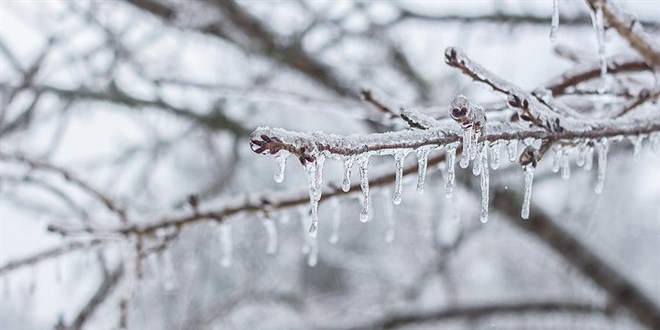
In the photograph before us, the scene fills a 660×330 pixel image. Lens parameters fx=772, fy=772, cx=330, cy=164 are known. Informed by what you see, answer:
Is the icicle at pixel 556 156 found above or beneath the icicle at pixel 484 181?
above

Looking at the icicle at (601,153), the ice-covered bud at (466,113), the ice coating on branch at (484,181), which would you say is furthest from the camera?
the icicle at (601,153)

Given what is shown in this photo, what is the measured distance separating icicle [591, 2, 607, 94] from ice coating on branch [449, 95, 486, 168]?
263mm

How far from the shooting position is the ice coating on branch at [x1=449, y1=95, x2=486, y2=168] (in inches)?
25.5

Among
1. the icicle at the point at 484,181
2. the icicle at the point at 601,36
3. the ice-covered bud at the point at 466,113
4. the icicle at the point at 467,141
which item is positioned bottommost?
the icicle at the point at 484,181

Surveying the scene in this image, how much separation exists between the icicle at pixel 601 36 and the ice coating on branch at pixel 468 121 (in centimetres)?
26

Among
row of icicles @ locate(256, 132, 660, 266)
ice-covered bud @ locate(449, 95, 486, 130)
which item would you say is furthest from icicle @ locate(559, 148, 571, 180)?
ice-covered bud @ locate(449, 95, 486, 130)

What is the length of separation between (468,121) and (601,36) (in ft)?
1.13

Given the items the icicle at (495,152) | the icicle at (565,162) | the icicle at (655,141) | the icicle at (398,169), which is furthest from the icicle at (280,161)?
the icicle at (655,141)

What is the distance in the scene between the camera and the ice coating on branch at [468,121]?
25.5 inches

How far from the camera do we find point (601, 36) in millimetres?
921

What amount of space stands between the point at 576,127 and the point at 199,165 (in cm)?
656

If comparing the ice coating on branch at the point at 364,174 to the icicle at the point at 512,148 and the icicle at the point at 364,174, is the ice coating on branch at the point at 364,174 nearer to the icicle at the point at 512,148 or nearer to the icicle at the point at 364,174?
the icicle at the point at 364,174

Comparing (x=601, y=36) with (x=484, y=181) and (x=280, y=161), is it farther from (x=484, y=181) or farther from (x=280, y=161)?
(x=280, y=161)

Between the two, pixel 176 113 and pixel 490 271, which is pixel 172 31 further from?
pixel 490 271
